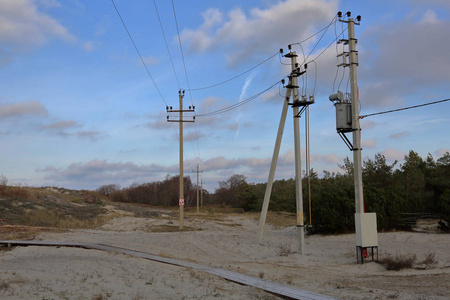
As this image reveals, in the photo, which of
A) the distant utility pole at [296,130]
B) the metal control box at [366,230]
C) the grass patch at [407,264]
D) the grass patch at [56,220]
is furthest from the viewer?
the grass patch at [56,220]

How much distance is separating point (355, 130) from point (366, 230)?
12.1ft

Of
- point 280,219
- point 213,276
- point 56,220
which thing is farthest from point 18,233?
point 280,219

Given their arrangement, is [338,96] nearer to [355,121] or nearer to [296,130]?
[355,121]

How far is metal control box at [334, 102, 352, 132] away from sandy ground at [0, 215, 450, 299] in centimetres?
499

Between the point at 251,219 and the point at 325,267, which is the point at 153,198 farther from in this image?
the point at 325,267

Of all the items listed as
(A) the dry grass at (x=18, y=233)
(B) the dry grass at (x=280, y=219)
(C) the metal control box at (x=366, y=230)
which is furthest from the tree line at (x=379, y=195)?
(A) the dry grass at (x=18, y=233)

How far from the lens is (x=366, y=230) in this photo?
15547 mm

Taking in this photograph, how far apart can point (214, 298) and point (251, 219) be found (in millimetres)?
42600

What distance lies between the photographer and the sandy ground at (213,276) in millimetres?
9258

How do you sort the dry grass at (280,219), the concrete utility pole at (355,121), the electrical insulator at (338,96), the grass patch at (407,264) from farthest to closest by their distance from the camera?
the dry grass at (280,219)
the electrical insulator at (338,96)
the concrete utility pole at (355,121)
the grass patch at (407,264)

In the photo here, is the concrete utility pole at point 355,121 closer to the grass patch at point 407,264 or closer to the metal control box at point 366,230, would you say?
the metal control box at point 366,230

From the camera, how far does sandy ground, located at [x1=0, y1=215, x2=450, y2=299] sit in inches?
364

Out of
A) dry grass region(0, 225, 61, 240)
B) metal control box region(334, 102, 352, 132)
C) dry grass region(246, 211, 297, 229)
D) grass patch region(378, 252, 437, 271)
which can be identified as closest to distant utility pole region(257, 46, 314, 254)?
metal control box region(334, 102, 352, 132)

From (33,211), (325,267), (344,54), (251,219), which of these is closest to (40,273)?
(325,267)
